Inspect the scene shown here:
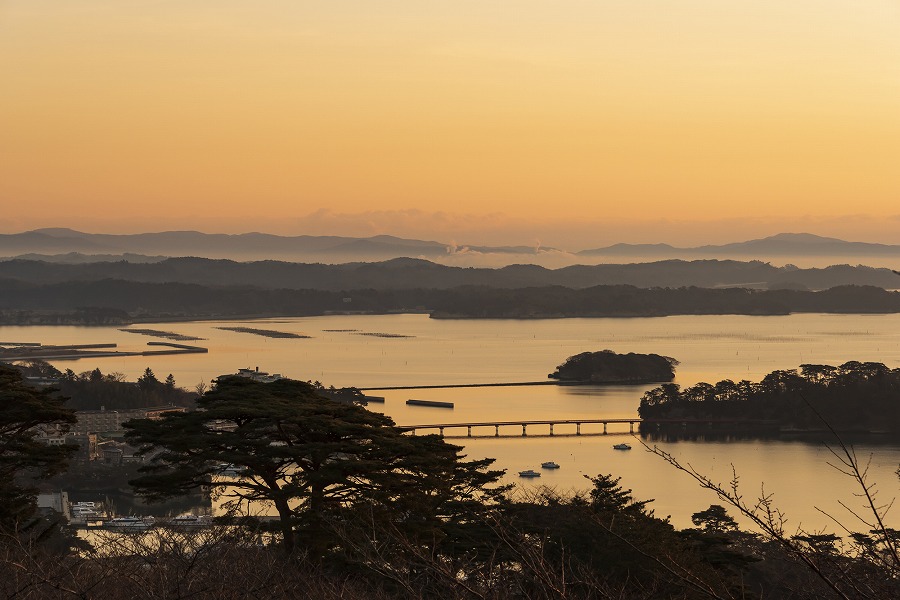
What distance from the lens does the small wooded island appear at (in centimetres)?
4200

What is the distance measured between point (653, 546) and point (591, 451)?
58.6 feet

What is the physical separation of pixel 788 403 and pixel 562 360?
17.9 meters

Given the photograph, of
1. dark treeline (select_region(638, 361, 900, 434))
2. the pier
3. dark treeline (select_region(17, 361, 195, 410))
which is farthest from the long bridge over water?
dark treeline (select_region(17, 361, 195, 410))

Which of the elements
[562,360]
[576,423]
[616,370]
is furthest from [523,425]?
[562,360]

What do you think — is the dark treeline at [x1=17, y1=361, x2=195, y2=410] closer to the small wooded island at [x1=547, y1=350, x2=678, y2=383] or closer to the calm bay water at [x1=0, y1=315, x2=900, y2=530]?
the calm bay water at [x1=0, y1=315, x2=900, y2=530]

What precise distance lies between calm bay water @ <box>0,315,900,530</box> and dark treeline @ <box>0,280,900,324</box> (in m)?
4.52

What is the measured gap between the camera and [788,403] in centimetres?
3183

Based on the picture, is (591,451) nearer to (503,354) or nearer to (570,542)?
(570,542)

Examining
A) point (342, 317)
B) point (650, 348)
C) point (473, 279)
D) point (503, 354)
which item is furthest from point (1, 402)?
point (473, 279)

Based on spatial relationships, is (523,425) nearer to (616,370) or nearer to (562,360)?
(616,370)

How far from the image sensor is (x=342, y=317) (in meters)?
89.3

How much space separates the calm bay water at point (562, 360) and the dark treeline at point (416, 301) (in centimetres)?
452

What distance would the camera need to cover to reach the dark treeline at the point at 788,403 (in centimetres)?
3092

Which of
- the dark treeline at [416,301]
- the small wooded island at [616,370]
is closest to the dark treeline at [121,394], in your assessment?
the small wooded island at [616,370]
